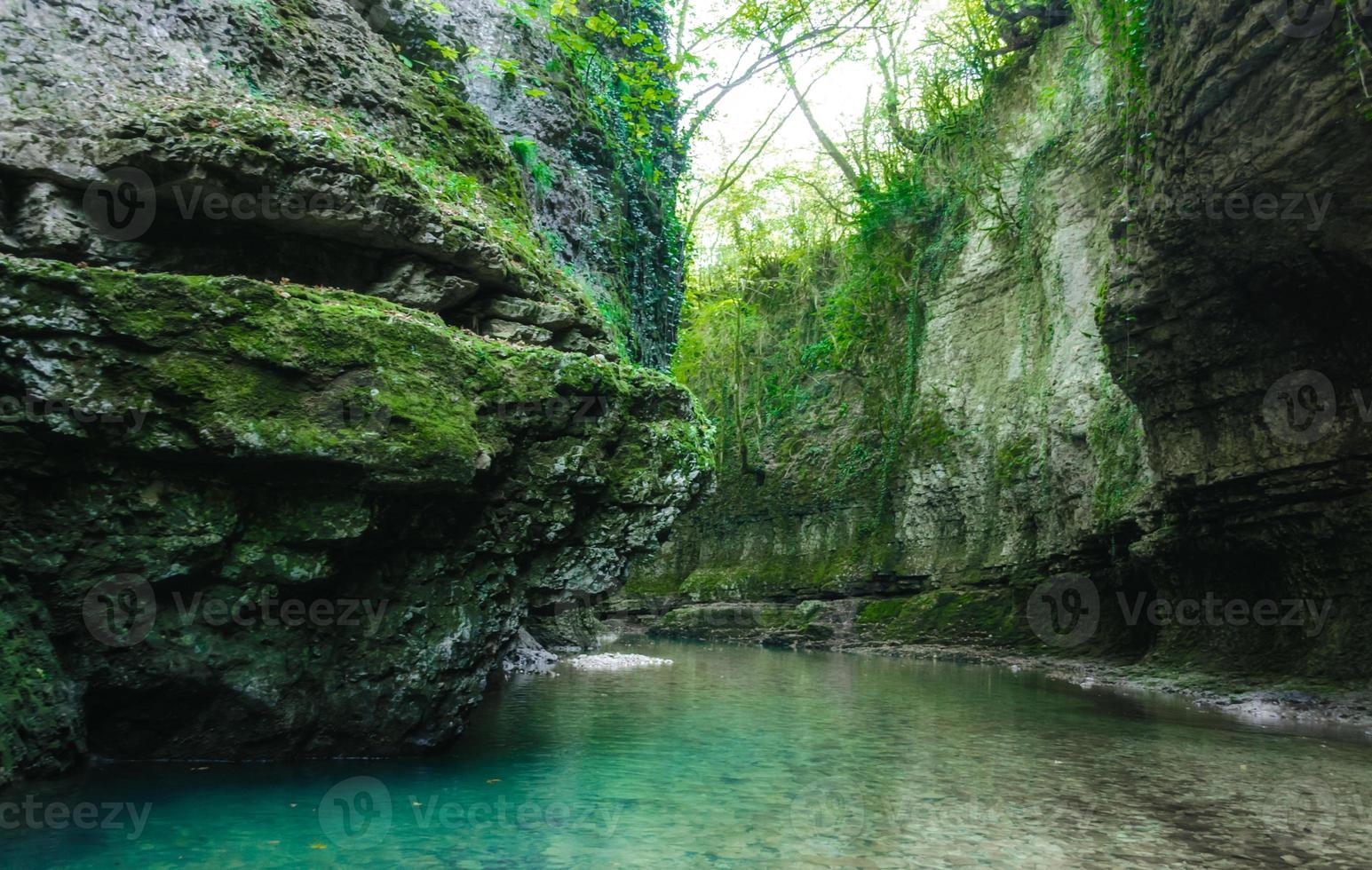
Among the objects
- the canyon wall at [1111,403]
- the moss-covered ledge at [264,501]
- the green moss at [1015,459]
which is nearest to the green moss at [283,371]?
the moss-covered ledge at [264,501]

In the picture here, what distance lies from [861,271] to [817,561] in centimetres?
898

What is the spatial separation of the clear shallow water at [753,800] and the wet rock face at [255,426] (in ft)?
2.44

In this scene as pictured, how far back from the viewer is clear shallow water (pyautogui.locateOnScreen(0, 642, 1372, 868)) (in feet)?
17.2

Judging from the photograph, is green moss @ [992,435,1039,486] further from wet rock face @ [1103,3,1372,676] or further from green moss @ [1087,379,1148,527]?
wet rock face @ [1103,3,1372,676]

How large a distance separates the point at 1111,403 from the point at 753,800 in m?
13.9

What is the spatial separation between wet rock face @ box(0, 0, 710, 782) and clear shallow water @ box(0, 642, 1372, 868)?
74 centimetres

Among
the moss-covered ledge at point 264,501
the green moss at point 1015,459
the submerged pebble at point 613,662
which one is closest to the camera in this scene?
the moss-covered ledge at point 264,501

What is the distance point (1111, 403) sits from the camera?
17.6m

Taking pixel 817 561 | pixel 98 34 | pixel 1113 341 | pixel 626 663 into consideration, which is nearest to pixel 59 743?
pixel 98 34

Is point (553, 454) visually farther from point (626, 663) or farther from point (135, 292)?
point (626, 663)

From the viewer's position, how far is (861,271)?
27672 millimetres

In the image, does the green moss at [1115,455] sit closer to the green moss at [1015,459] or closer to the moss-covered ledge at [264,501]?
the green moss at [1015,459]

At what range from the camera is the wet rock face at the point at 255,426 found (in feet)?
19.8

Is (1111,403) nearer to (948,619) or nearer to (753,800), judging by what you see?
(948,619)
